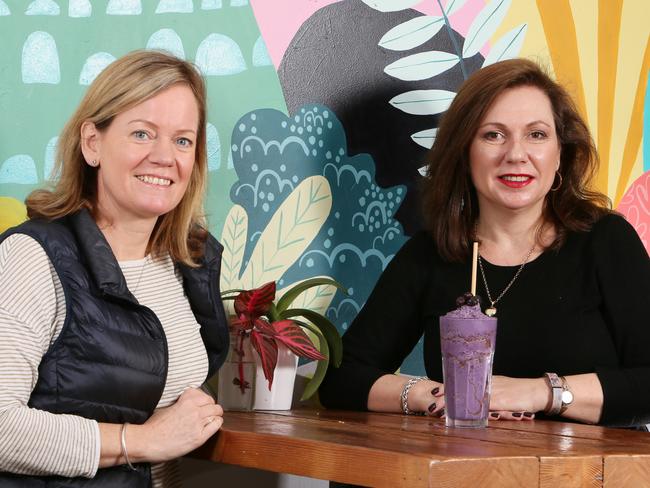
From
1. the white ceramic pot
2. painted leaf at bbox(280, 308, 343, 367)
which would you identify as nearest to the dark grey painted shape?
painted leaf at bbox(280, 308, 343, 367)

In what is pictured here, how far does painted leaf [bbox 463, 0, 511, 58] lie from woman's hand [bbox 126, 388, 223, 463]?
1.28m

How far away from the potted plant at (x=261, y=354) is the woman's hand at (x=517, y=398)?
317mm

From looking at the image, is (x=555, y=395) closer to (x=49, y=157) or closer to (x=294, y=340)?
(x=294, y=340)

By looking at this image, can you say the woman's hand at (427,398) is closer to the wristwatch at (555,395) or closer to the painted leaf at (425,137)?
the wristwatch at (555,395)

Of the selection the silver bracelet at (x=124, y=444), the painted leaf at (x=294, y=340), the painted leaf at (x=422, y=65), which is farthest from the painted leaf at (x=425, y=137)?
the silver bracelet at (x=124, y=444)

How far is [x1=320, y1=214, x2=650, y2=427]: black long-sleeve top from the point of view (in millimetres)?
1892

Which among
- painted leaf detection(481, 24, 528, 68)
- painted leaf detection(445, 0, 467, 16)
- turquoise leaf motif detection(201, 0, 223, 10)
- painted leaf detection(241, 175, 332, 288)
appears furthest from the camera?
painted leaf detection(481, 24, 528, 68)

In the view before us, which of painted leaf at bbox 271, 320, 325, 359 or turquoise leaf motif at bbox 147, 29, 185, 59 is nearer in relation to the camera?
painted leaf at bbox 271, 320, 325, 359

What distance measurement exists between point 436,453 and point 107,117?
73cm

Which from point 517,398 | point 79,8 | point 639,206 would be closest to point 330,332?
point 517,398

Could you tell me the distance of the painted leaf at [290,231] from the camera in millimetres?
2088

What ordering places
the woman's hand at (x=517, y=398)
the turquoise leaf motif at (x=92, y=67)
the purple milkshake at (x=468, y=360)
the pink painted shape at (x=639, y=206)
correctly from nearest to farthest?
the purple milkshake at (x=468, y=360) → the woman's hand at (x=517, y=398) → the turquoise leaf motif at (x=92, y=67) → the pink painted shape at (x=639, y=206)

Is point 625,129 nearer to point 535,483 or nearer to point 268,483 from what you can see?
point 268,483

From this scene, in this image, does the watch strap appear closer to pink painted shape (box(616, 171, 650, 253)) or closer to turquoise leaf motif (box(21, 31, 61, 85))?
turquoise leaf motif (box(21, 31, 61, 85))
